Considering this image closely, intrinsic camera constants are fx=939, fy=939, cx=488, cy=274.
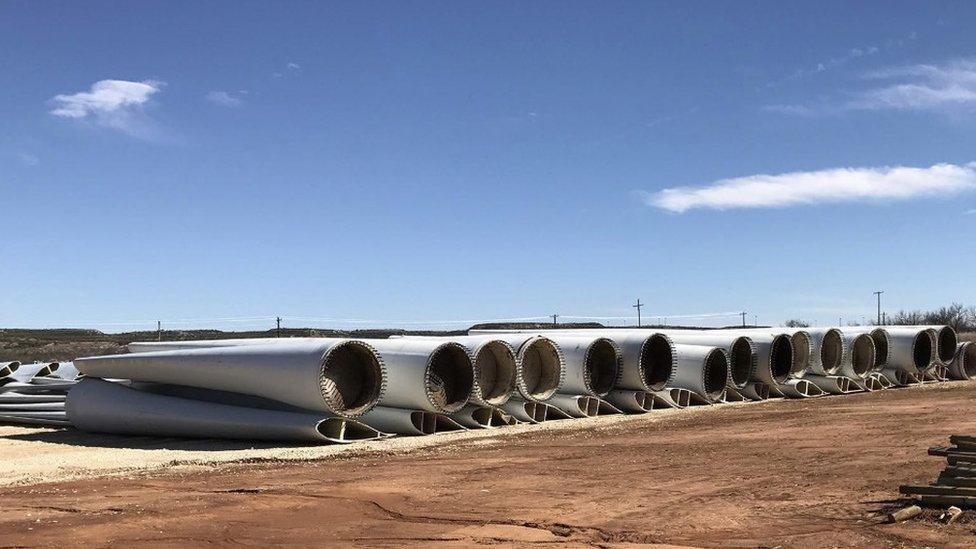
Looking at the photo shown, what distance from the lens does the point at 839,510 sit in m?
8.52

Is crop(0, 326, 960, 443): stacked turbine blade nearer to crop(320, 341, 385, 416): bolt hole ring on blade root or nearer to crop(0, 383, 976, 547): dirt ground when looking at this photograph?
crop(320, 341, 385, 416): bolt hole ring on blade root

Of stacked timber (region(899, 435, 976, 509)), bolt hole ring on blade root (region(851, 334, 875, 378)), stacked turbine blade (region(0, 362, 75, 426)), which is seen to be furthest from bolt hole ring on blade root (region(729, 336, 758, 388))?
stacked timber (region(899, 435, 976, 509))

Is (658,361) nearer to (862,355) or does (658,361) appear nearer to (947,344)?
(862,355)

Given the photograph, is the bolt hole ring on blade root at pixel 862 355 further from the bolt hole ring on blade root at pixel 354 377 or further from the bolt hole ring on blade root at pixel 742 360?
the bolt hole ring on blade root at pixel 354 377

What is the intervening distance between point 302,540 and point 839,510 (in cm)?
479

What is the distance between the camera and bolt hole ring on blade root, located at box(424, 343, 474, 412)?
61.9 feet

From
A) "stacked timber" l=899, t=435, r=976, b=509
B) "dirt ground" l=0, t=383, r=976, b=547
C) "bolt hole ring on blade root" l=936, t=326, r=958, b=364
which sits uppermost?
"bolt hole ring on blade root" l=936, t=326, r=958, b=364

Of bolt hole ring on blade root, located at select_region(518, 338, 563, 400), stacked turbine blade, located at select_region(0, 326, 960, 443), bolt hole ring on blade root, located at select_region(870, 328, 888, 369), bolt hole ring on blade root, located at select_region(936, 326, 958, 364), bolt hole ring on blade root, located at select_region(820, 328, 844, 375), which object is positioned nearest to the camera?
stacked turbine blade, located at select_region(0, 326, 960, 443)

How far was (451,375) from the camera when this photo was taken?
19.8 metres

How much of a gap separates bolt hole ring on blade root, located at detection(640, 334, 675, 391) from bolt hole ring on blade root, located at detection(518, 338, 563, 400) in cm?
330

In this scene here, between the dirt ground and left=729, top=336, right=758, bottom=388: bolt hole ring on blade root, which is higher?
left=729, top=336, right=758, bottom=388: bolt hole ring on blade root

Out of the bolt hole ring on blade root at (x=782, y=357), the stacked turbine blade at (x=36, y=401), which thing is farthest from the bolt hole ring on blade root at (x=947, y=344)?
the stacked turbine blade at (x=36, y=401)

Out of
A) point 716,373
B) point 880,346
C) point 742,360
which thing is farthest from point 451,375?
point 880,346

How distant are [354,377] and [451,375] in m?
2.30
